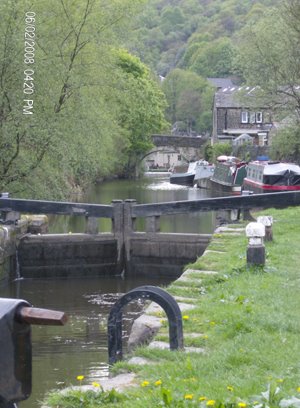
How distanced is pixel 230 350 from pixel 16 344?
389 centimetres

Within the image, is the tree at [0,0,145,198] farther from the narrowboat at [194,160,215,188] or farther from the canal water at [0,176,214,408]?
the narrowboat at [194,160,215,188]

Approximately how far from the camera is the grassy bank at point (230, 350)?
16.1 feet

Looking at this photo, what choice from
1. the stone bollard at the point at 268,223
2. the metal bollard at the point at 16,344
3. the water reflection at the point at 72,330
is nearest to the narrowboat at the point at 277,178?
the water reflection at the point at 72,330

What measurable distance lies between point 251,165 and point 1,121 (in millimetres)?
21085

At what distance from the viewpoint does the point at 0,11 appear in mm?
21656

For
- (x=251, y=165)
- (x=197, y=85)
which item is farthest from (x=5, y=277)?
(x=197, y=85)

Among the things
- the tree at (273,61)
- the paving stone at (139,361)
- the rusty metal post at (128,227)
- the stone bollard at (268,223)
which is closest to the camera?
the paving stone at (139,361)

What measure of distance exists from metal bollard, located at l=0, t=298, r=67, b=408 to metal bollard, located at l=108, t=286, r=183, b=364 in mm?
3695

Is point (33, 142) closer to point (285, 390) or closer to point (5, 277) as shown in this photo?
point (5, 277)

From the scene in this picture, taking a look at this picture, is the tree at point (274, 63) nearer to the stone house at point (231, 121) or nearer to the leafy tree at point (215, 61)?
the stone house at point (231, 121)

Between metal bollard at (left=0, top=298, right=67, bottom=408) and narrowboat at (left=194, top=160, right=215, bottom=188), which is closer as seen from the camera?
metal bollard at (left=0, top=298, right=67, bottom=408)

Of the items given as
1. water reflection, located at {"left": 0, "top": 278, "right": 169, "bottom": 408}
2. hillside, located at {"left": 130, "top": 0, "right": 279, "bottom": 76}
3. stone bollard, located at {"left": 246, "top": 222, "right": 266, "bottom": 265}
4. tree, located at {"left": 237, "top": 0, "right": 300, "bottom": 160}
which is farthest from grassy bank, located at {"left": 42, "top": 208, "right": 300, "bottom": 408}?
hillside, located at {"left": 130, "top": 0, "right": 279, "bottom": 76}

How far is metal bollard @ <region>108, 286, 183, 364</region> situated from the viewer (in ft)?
20.5

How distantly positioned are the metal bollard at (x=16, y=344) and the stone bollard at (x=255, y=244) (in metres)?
7.22
